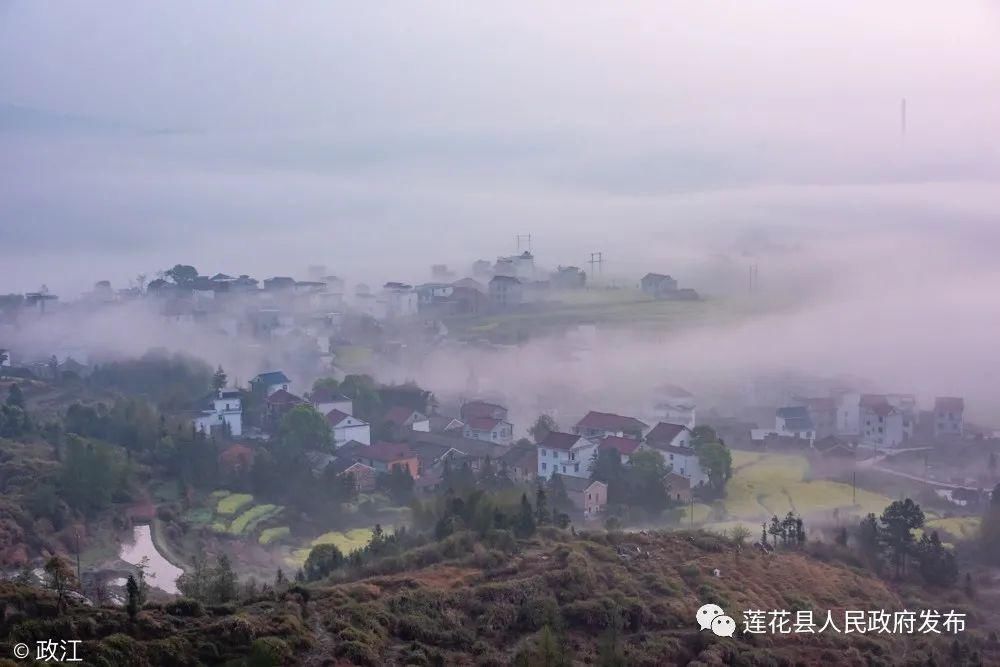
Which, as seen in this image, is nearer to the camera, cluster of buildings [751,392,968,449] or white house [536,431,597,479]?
white house [536,431,597,479]

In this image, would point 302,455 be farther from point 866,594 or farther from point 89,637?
point 89,637

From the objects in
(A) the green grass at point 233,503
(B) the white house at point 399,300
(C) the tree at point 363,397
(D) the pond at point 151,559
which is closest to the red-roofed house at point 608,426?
(C) the tree at point 363,397

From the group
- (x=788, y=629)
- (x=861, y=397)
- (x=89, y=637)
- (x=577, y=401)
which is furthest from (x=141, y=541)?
(x=861, y=397)

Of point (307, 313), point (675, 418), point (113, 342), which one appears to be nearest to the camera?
point (675, 418)

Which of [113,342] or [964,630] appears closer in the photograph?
[964,630]

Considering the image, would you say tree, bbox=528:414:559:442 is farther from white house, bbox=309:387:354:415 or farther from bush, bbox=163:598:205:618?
bush, bbox=163:598:205:618

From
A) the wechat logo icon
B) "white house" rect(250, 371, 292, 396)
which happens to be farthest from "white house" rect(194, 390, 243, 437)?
the wechat logo icon

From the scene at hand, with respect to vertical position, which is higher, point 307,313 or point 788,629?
point 307,313

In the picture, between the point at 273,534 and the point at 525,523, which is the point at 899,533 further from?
the point at 273,534
